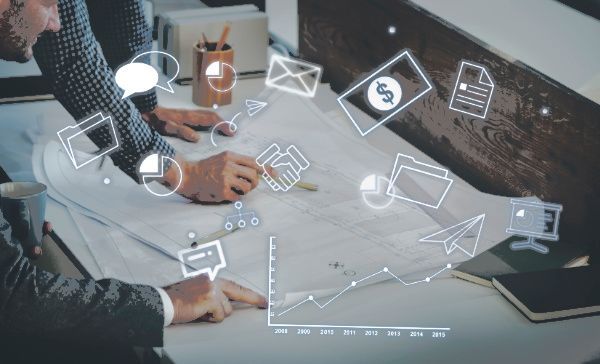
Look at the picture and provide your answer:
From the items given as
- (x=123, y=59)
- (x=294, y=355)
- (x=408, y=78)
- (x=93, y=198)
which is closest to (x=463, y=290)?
(x=294, y=355)

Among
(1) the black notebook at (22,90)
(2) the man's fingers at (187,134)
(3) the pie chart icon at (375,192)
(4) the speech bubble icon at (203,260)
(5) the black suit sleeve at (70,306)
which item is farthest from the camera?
Result: (1) the black notebook at (22,90)

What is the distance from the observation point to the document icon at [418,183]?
1.34 metres

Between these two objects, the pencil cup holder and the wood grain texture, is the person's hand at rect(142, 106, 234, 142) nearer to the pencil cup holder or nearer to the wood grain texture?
the pencil cup holder

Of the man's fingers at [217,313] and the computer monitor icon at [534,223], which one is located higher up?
the computer monitor icon at [534,223]

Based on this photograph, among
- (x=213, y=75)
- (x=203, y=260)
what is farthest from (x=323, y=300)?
(x=213, y=75)

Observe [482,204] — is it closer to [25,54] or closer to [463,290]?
[463,290]

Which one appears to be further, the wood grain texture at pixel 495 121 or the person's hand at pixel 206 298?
the wood grain texture at pixel 495 121

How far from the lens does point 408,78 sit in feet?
4.91

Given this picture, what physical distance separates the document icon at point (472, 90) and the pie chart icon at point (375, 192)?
0.19 m

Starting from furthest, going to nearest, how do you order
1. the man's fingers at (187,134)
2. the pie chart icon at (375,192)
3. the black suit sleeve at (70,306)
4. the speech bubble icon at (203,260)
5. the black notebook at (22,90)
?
1. the black notebook at (22,90)
2. the man's fingers at (187,134)
3. the pie chart icon at (375,192)
4. the speech bubble icon at (203,260)
5. the black suit sleeve at (70,306)

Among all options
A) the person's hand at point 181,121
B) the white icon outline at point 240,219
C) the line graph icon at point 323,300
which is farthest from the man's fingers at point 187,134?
the line graph icon at point 323,300

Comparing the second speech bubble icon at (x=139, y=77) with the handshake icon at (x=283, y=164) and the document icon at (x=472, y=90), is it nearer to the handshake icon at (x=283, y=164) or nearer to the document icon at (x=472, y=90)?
the handshake icon at (x=283, y=164)

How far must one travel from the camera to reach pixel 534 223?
130cm

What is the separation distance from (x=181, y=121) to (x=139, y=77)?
0.10 m
